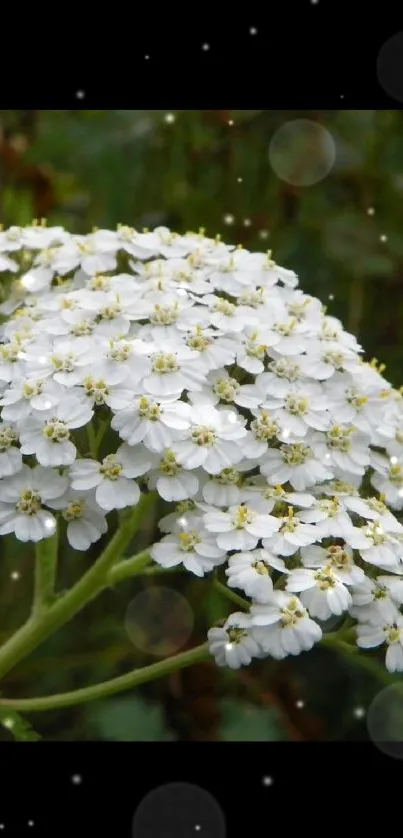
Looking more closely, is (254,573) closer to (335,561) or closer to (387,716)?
(335,561)

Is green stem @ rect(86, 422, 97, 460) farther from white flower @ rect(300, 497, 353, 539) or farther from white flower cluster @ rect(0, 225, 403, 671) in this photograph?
white flower @ rect(300, 497, 353, 539)

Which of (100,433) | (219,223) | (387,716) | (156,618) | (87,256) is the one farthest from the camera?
(219,223)

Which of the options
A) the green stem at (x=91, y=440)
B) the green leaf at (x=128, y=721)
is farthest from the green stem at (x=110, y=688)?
the green leaf at (x=128, y=721)
